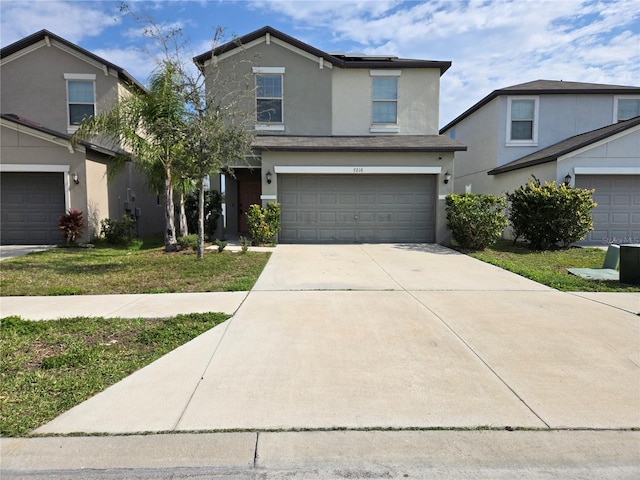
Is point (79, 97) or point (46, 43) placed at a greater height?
point (46, 43)

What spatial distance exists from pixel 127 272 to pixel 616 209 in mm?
16040

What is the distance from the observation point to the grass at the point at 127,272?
25.6ft

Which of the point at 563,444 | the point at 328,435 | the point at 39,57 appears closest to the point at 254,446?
the point at 328,435

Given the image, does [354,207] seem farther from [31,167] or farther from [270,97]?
[31,167]

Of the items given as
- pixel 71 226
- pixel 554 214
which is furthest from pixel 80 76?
pixel 554 214

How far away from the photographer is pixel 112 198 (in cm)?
1557

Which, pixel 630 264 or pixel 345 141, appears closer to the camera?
pixel 630 264

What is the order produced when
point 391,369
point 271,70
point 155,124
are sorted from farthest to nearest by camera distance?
point 271,70
point 155,124
point 391,369

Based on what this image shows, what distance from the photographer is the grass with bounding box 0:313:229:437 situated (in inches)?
135

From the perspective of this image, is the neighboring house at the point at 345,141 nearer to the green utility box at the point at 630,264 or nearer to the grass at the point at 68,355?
the green utility box at the point at 630,264

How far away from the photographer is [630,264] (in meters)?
8.30

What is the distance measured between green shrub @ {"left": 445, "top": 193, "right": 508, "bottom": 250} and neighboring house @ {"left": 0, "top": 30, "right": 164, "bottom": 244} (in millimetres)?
12420

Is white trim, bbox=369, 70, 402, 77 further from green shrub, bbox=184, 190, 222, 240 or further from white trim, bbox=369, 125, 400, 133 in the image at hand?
green shrub, bbox=184, 190, 222, 240

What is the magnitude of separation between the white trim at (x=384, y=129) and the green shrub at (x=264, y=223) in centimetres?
520
